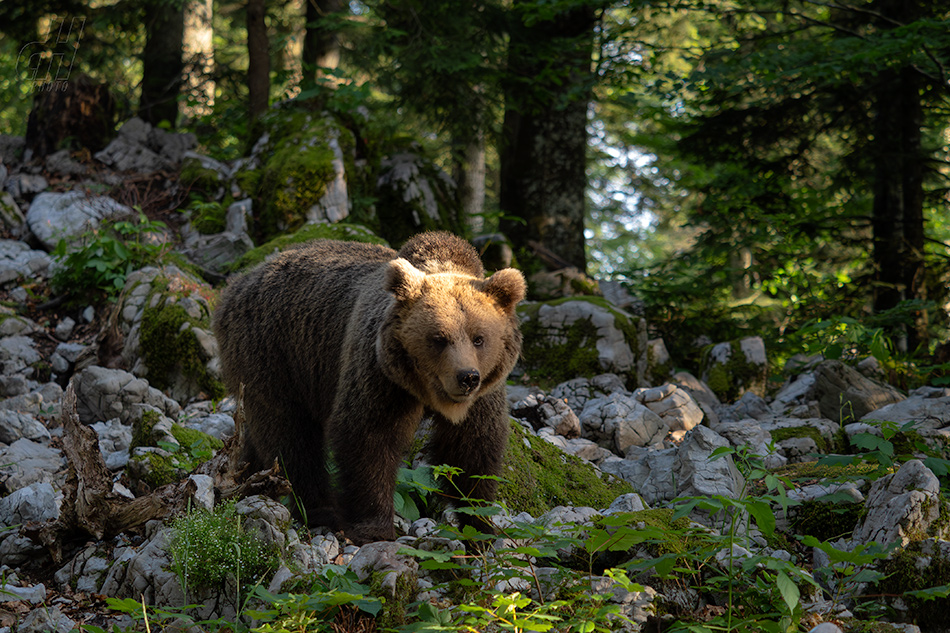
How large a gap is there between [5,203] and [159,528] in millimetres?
8039

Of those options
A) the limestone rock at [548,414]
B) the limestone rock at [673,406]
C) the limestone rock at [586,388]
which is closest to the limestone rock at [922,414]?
the limestone rock at [673,406]

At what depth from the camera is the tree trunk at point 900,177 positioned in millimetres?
9312

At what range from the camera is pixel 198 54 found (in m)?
13.5

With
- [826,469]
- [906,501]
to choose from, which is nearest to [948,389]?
[826,469]

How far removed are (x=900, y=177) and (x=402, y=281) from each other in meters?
8.39

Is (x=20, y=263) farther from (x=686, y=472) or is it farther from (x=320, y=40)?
(x=686, y=472)

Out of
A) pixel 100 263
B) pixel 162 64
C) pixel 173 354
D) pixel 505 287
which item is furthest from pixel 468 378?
pixel 162 64

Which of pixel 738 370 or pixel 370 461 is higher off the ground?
pixel 370 461

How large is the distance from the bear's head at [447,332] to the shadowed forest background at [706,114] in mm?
5203

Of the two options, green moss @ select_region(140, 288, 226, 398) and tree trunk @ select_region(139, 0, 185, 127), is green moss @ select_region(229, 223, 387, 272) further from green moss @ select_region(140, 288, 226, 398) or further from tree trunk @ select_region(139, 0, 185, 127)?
tree trunk @ select_region(139, 0, 185, 127)

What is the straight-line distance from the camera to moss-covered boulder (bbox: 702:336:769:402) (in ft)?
27.2

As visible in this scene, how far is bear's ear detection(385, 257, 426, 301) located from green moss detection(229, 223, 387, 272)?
4.36 metres

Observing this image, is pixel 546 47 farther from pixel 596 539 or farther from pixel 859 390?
pixel 596 539

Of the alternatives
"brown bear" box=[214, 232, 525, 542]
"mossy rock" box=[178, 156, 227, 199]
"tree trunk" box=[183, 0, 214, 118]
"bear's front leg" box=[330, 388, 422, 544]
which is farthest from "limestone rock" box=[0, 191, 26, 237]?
"bear's front leg" box=[330, 388, 422, 544]
